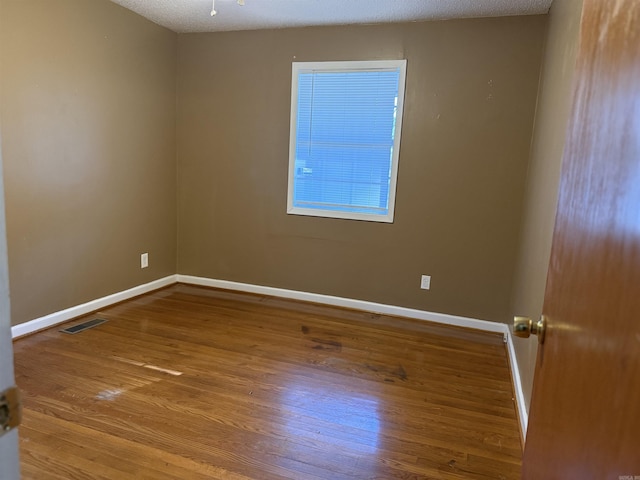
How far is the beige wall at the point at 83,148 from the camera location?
109 inches

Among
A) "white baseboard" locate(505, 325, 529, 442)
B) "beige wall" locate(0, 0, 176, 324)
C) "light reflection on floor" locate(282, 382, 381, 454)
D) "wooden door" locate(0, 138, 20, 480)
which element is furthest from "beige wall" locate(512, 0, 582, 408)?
"beige wall" locate(0, 0, 176, 324)

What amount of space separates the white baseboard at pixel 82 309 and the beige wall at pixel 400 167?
0.38 meters

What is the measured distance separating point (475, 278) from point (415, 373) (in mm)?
1171

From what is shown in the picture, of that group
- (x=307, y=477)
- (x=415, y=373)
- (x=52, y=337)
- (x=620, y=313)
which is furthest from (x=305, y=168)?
(x=620, y=313)

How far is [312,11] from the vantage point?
3.25m

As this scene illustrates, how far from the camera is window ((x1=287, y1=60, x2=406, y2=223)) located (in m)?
3.51

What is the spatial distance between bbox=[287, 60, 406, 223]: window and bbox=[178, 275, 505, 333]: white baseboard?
769 mm

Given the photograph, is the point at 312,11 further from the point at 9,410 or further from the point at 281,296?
the point at 9,410

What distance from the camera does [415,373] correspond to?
2.71m

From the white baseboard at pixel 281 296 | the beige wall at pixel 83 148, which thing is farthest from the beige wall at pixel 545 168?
the beige wall at pixel 83 148

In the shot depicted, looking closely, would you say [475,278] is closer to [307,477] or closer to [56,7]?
[307,477]

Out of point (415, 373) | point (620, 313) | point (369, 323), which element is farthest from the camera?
point (369, 323)

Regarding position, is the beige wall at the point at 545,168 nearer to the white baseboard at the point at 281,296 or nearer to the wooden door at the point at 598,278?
the white baseboard at the point at 281,296

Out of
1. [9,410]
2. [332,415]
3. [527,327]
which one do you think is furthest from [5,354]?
[332,415]
